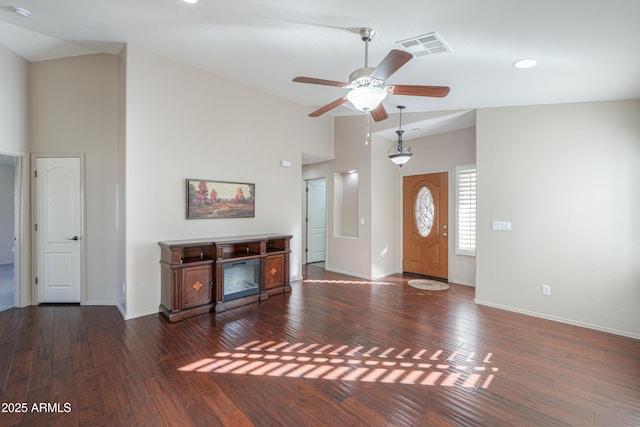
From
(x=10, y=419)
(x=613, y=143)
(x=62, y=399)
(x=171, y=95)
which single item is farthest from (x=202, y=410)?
(x=613, y=143)

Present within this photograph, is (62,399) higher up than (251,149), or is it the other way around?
(251,149)

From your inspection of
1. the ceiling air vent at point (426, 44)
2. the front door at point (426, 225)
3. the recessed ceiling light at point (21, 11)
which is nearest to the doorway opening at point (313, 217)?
the front door at point (426, 225)

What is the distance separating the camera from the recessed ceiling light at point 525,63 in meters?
2.80

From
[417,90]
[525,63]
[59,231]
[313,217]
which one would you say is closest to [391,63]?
[417,90]

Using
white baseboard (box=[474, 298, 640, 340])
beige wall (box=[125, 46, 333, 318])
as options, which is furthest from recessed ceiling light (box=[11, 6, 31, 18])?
white baseboard (box=[474, 298, 640, 340])

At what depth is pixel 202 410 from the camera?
2002 millimetres

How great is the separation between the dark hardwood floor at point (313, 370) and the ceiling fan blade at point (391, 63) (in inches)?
96.9

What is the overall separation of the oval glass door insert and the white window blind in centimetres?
53

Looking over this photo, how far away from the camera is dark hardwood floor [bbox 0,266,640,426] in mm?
1982

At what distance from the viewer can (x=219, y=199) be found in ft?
14.4

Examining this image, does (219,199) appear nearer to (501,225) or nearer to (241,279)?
(241,279)

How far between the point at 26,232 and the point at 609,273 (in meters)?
7.47

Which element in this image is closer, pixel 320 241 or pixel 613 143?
pixel 613 143

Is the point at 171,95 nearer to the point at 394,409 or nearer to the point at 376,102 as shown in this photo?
the point at 376,102
